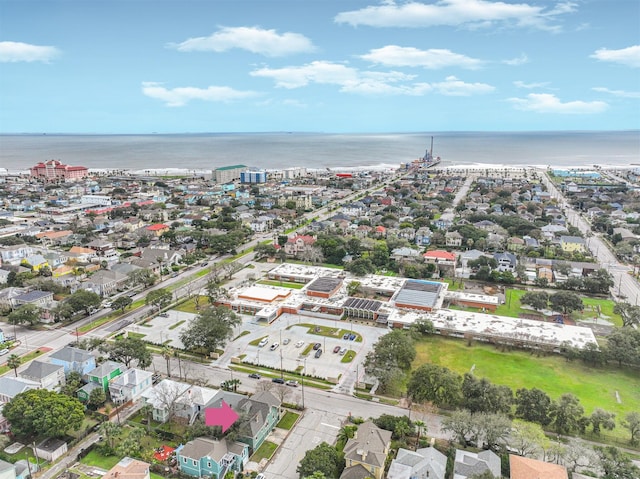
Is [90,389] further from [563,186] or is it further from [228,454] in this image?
[563,186]

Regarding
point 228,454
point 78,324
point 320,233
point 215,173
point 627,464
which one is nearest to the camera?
point 627,464

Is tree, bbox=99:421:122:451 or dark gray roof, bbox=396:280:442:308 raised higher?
dark gray roof, bbox=396:280:442:308

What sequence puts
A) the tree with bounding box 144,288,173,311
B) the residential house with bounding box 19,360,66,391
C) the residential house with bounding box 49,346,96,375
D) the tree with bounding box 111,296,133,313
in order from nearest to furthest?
the residential house with bounding box 19,360,66,391
the residential house with bounding box 49,346,96,375
the tree with bounding box 111,296,133,313
the tree with bounding box 144,288,173,311

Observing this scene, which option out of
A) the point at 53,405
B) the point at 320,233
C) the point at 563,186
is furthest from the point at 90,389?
the point at 563,186

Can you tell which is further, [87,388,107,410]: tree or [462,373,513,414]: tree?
[87,388,107,410]: tree

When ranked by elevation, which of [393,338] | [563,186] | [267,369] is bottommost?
[267,369]

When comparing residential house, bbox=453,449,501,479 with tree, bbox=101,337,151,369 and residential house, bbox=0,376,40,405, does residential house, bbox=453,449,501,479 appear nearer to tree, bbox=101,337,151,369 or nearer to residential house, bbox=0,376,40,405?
tree, bbox=101,337,151,369

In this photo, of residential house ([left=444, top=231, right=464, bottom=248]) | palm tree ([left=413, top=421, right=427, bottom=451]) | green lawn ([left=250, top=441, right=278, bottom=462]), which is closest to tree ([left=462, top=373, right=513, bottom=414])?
palm tree ([left=413, top=421, right=427, bottom=451])
